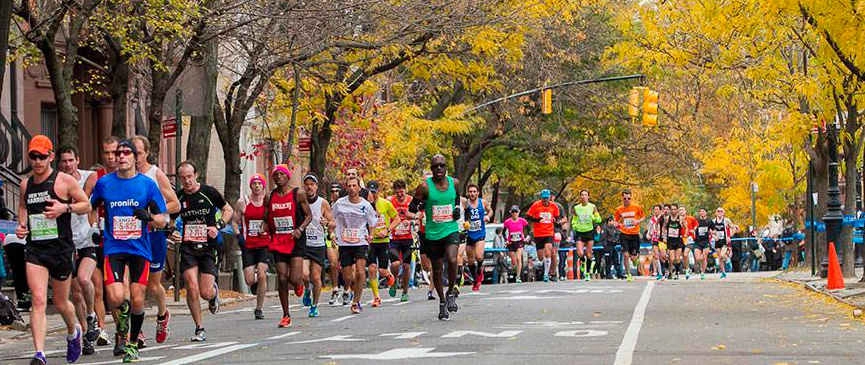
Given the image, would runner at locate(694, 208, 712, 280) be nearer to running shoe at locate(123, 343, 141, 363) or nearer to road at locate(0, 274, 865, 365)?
road at locate(0, 274, 865, 365)

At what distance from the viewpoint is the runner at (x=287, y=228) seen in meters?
18.8

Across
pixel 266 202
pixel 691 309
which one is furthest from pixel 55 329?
pixel 691 309

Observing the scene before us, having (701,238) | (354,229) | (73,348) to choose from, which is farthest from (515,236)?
(73,348)

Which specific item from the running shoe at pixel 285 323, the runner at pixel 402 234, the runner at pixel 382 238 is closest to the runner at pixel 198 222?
the running shoe at pixel 285 323

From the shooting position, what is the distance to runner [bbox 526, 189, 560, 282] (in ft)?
107

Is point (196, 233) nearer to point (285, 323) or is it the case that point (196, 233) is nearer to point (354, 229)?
point (285, 323)

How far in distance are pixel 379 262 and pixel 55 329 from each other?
5.87m

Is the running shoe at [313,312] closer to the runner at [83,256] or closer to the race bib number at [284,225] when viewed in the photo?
the race bib number at [284,225]

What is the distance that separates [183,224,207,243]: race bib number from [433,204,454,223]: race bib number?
3.32m

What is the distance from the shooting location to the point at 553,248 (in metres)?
33.9

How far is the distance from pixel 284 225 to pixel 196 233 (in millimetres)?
2401

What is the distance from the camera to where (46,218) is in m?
13.2

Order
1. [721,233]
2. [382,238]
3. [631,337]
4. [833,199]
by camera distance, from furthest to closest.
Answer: [721,233]
[833,199]
[382,238]
[631,337]

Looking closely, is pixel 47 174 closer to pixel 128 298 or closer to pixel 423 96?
pixel 128 298
